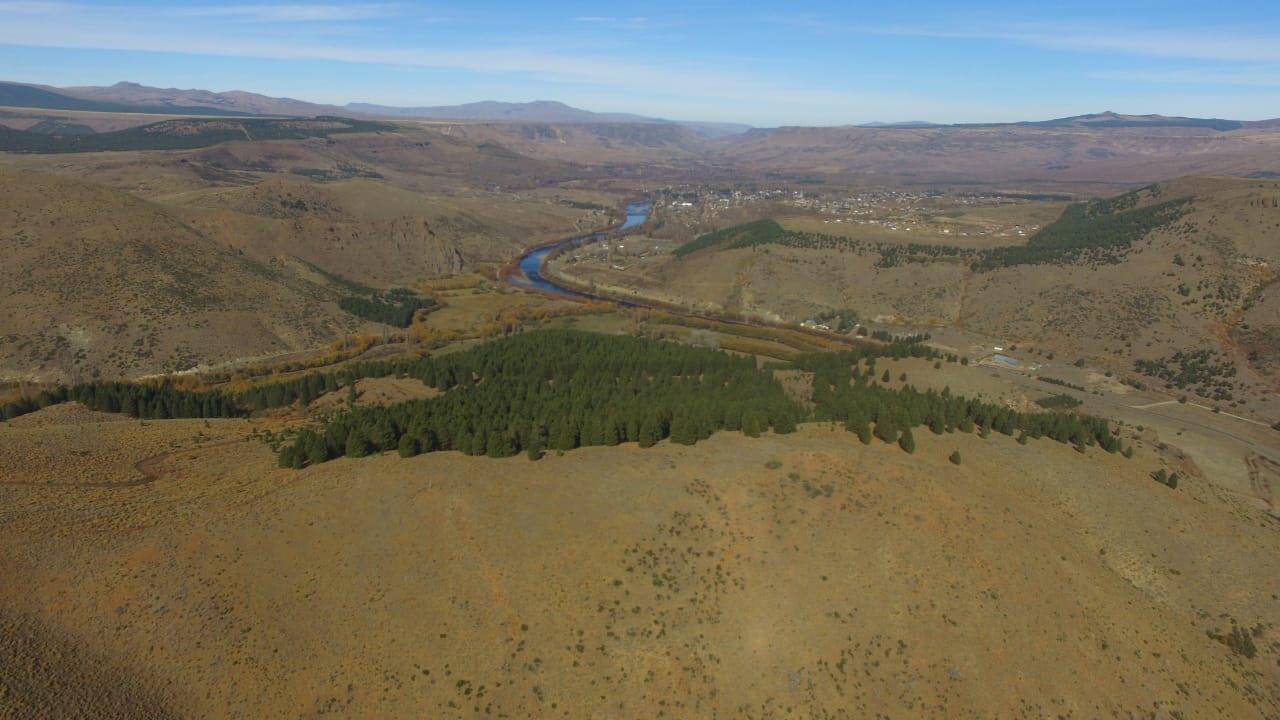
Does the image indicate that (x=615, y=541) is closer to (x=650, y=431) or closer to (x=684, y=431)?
(x=650, y=431)

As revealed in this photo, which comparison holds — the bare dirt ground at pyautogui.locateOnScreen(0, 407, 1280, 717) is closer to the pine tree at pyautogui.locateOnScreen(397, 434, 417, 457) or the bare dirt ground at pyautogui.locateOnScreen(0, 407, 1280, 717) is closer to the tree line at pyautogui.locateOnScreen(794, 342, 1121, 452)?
the pine tree at pyautogui.locateOnScreen(397, 434, 417, 457)

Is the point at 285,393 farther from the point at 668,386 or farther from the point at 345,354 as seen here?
the point at 668,386

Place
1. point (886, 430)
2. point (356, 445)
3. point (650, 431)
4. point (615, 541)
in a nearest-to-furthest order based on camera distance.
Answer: point (615, 541) < point (356, 445) < point (650, 431) < point (886, 430)

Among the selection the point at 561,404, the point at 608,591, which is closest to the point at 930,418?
the point at 561,404

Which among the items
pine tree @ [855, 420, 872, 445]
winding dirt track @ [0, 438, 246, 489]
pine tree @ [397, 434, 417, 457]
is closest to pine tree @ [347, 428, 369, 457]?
pine tree @ [397, 434, 417, 457]

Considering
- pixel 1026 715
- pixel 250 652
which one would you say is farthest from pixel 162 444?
pixel 1026 715

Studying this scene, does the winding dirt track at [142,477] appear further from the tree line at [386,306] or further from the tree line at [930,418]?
the tree line at [386,306]

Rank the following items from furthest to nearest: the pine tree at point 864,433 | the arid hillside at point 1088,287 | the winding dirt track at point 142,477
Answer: the arid hillside at point 1088,287, the pine tree at point 864,433, the winding dirt track at point 142,477

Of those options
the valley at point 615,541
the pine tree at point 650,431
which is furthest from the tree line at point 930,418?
the pine tree at point 650,431
